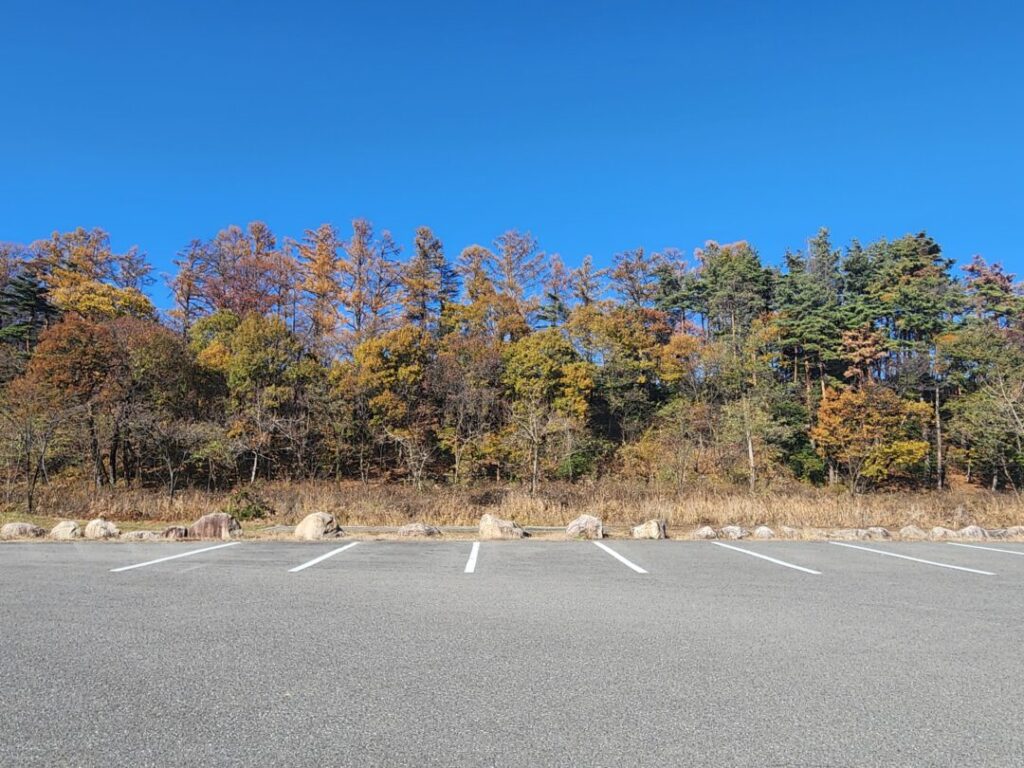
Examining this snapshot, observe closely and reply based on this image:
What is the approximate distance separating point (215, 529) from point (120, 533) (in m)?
1.84

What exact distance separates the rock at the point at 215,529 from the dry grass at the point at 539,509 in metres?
3.09

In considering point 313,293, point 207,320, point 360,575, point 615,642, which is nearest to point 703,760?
point 615,642

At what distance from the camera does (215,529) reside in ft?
40.9

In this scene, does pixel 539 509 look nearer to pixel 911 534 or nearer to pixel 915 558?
pixel 911 534

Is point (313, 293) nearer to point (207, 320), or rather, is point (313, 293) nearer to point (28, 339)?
point (207, 320)

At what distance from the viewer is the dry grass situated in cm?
1670

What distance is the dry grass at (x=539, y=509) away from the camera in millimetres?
16703

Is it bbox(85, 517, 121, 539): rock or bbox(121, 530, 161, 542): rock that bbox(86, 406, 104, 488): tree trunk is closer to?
bbox(85, 517, 121, 539): rock

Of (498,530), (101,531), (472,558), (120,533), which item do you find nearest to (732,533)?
(498,530)

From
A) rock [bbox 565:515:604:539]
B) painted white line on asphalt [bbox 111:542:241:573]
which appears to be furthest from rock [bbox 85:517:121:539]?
rock [bbox 565:515:604:539]

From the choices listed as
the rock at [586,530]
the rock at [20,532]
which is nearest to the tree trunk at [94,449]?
the rock at [20,532]

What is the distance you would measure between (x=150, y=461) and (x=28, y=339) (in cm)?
1165

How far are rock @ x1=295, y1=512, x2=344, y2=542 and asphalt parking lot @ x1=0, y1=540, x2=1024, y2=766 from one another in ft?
14.5

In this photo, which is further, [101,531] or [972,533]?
[972,533]
